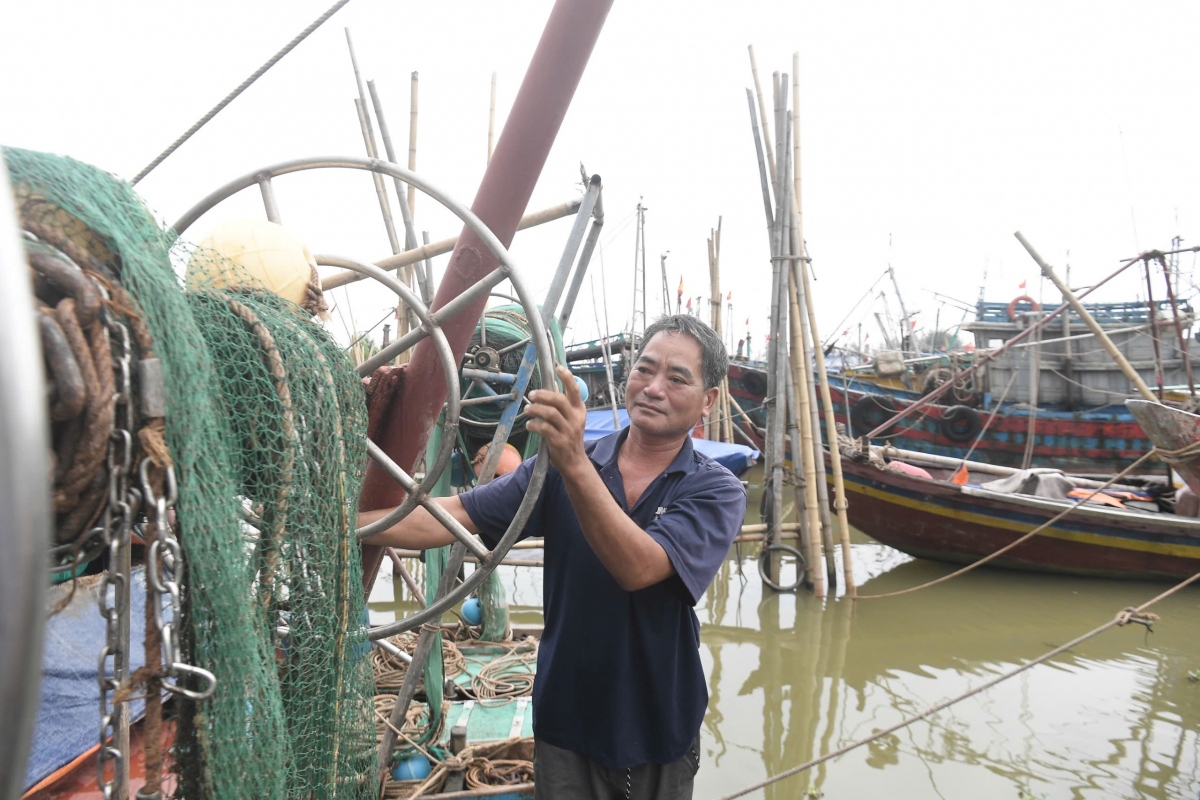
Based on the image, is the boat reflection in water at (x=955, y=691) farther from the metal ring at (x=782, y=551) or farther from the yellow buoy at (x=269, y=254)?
the yellow buoy at (x=269, y=254)

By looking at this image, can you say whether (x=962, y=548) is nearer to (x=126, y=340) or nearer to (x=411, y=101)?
(x=411, y=101)

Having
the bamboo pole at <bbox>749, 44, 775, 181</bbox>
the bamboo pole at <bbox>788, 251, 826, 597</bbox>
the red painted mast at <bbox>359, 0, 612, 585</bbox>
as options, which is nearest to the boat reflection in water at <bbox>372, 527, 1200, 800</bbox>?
the bamboo pole at <bbox>788, 251, 826, 597</bbox>

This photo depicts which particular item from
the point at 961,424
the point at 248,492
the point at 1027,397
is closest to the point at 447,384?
the point at 248,492

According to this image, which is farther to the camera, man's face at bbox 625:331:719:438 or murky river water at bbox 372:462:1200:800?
murky river water at bbox 372:462:1200:800

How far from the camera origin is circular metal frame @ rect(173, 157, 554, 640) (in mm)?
1504

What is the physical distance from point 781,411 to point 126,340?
6.49 m

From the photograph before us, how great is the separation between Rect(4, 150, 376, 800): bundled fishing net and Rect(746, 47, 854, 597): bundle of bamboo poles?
5.59 m

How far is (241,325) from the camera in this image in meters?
1.17

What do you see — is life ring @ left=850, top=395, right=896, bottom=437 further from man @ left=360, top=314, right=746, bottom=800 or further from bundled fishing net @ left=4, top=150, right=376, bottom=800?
bundled fishing net @ left=4, top=150, right=376, bottom=800

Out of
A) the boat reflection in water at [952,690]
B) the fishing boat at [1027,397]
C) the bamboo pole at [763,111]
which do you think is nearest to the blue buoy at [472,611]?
the boat reflection in water at [952,690]

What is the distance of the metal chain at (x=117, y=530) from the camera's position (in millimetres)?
809

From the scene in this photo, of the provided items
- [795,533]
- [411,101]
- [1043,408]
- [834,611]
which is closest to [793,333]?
[795,533]

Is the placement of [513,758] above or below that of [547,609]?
below

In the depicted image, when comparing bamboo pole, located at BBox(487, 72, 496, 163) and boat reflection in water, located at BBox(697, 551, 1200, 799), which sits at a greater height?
bamboo pole, located at BBox(487, 72, 496, 163)
